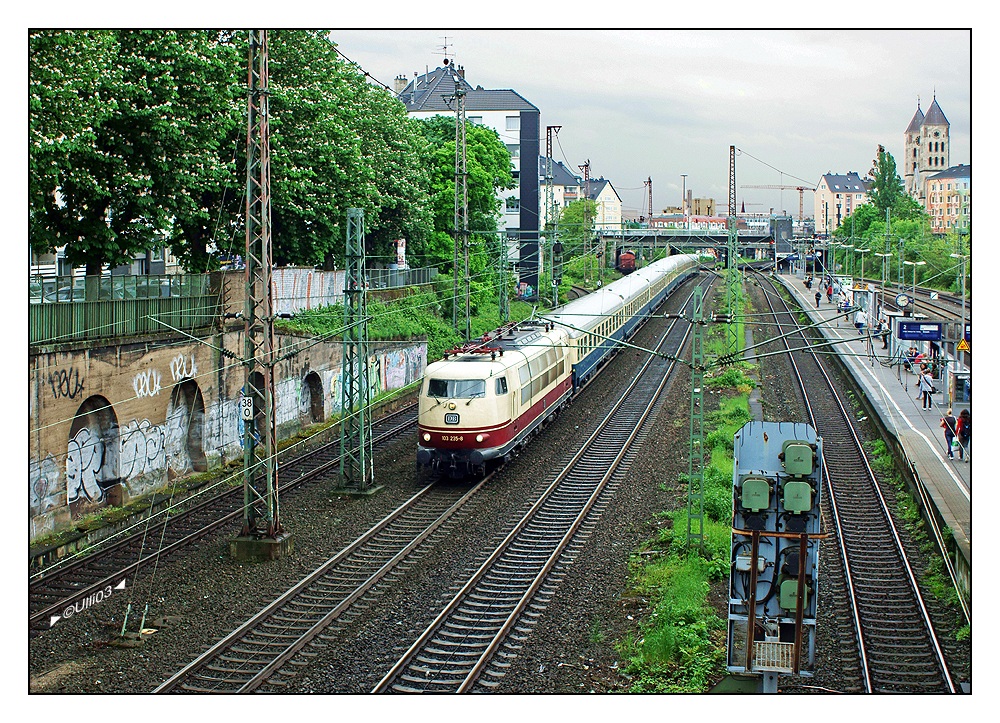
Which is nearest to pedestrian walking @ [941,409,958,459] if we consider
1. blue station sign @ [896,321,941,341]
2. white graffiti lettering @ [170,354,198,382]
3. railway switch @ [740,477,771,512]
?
blue station sign @ [896,321,941,341]

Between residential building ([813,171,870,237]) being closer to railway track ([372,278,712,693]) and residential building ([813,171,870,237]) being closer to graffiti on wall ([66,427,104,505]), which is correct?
railway track ([372,278,712,693])

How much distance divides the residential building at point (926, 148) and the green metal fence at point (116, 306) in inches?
2595

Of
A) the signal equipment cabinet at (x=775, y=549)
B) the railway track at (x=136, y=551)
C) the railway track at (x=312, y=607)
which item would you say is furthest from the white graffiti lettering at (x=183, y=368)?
the signal equipment cabinet at (x=775, y=549)

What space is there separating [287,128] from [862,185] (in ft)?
344

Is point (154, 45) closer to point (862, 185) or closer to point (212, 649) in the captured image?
point (212, 649)

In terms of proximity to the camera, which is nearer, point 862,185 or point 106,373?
point 106,373

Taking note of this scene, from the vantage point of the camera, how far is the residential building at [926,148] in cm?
8156

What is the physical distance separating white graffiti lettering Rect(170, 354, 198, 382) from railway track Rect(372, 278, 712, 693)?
9.90 meters

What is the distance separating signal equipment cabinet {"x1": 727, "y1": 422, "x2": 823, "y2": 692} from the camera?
524 inches

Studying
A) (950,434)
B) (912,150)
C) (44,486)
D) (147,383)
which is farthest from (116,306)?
(912,150)

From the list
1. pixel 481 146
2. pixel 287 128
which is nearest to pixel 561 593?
pixel 287 128

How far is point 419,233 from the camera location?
51281 millimetres

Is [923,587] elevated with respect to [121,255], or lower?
lower

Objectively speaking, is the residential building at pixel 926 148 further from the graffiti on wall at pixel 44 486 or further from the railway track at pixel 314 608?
the graffiti on wall at pixel 44 486
